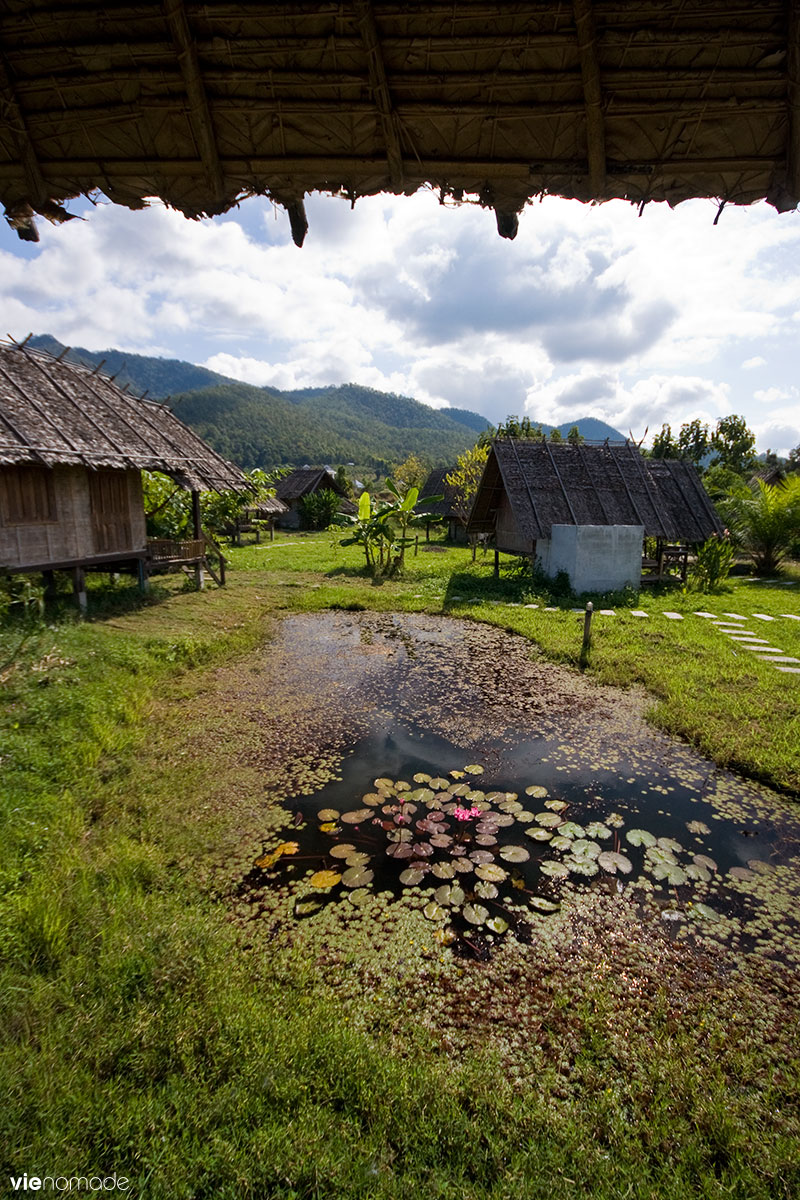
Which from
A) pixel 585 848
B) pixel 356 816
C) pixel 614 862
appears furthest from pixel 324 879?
pixel 614 862

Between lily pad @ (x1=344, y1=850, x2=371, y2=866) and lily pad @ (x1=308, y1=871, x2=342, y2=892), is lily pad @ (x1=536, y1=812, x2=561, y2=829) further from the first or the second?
lily pad @ (x1=308, y1=871, x2=342, y2=892)

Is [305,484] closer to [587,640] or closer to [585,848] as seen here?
[587,640]

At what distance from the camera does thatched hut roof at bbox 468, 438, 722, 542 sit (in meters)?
14.7

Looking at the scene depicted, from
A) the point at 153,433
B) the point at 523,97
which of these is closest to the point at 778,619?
the point at 523,97

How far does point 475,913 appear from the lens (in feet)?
11.9

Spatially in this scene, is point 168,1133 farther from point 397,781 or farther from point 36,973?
point 397,781

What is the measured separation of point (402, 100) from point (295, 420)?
110 metres

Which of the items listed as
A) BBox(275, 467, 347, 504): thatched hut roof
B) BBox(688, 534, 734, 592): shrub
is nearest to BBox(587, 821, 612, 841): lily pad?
BBox(688, 534, 734, 592): shrub

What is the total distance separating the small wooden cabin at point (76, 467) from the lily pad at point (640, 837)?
9723 millimetres

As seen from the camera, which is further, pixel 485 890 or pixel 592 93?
pixel 485 890

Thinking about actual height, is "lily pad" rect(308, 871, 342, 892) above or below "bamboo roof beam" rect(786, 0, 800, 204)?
below

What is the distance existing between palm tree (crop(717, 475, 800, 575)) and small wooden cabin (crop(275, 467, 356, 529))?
2295 cm

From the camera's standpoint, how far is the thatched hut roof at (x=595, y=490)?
1466 cm

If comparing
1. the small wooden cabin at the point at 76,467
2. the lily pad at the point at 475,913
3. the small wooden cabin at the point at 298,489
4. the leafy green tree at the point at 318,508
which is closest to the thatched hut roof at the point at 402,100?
the lily pad at the point at 475,913
